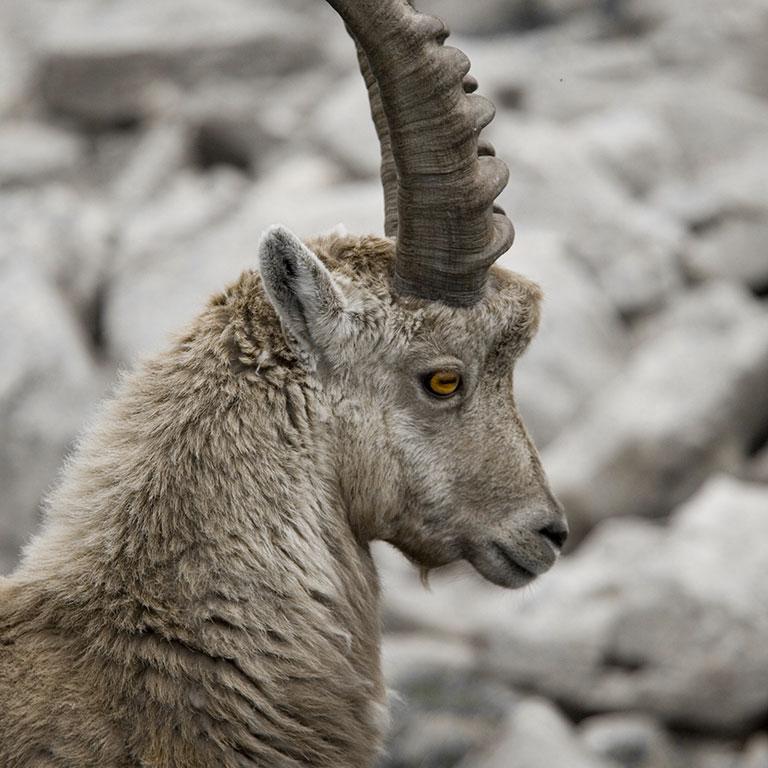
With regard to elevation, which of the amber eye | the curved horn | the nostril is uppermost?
the curved horn

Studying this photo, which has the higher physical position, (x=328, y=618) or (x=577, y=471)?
(x=328, y=618)

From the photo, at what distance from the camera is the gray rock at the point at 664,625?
10266 millimetres

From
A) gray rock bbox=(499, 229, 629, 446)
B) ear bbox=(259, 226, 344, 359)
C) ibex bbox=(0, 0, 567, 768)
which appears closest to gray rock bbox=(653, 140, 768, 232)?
gray rock bbox=(499, 229, 629, 446)

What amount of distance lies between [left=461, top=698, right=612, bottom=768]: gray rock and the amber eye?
4862 mm

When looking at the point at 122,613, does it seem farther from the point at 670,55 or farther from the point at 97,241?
the point at 670,55

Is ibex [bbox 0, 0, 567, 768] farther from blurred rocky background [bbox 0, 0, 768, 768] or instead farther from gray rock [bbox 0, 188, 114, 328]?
gray rock [bbox 0, 188, 114, 328]

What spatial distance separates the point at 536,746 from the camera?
375 inches

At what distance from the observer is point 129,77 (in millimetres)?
23984

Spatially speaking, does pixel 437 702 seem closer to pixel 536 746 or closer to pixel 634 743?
pixel 536 746

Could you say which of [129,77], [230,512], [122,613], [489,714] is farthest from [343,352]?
[129,77]

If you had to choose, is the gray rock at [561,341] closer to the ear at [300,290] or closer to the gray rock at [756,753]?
the gray rock at [756,753]

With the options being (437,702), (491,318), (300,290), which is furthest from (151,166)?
(300,290)

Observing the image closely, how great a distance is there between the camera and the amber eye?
5254 mm

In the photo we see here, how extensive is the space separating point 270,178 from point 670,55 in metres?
9.05
